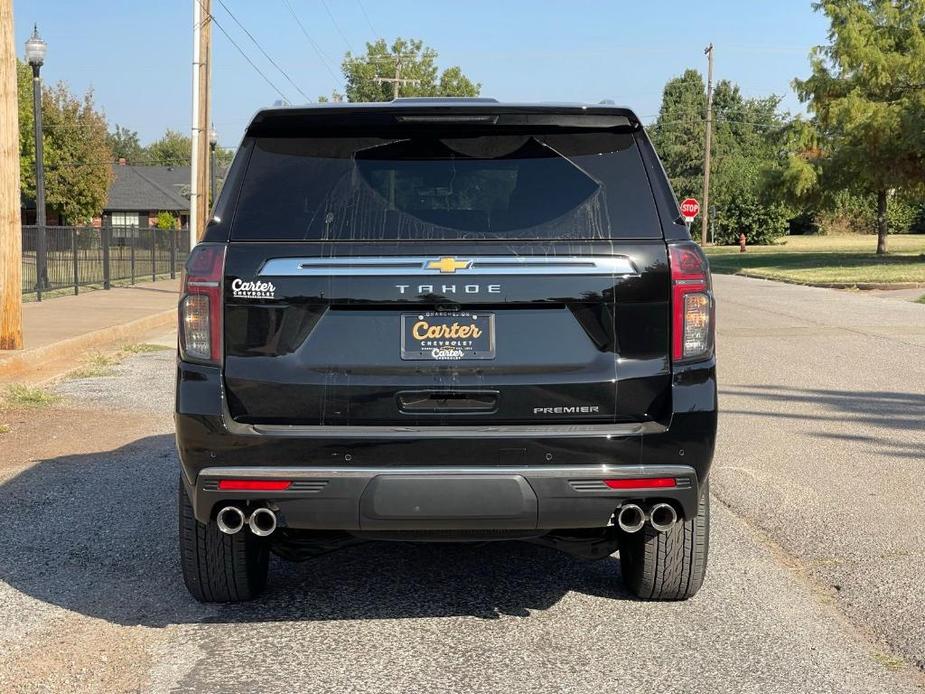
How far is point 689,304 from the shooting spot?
4.26 m

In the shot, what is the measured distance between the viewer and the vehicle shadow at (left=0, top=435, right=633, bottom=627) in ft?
16.0

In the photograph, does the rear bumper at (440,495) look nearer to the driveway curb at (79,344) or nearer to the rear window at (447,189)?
the rear window at (447,189)

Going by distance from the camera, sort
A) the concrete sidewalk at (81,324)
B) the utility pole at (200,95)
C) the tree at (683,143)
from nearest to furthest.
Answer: the concrete sidewalk at (81,324) → the utility pole at (200,95) → the tree at (683,143)

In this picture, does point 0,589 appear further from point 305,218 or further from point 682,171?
point 682,171

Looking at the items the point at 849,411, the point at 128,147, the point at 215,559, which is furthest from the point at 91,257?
the point at 128,147

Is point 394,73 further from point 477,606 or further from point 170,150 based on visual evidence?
point 477,606

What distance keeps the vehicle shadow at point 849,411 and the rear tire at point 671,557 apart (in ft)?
12.5

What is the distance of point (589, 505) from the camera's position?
416cm

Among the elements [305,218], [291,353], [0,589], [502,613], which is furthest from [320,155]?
[0,589]

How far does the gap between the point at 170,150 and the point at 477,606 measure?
16699cm

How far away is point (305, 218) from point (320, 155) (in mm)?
288

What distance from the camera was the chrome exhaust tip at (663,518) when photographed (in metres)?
4.29

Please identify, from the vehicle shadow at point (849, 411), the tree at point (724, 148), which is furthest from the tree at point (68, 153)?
the vehicle shadow at point (849, 411)

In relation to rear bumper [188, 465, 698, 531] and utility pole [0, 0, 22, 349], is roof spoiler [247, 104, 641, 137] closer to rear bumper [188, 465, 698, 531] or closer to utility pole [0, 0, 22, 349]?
rear bumper [188, 465, 698, 531]
